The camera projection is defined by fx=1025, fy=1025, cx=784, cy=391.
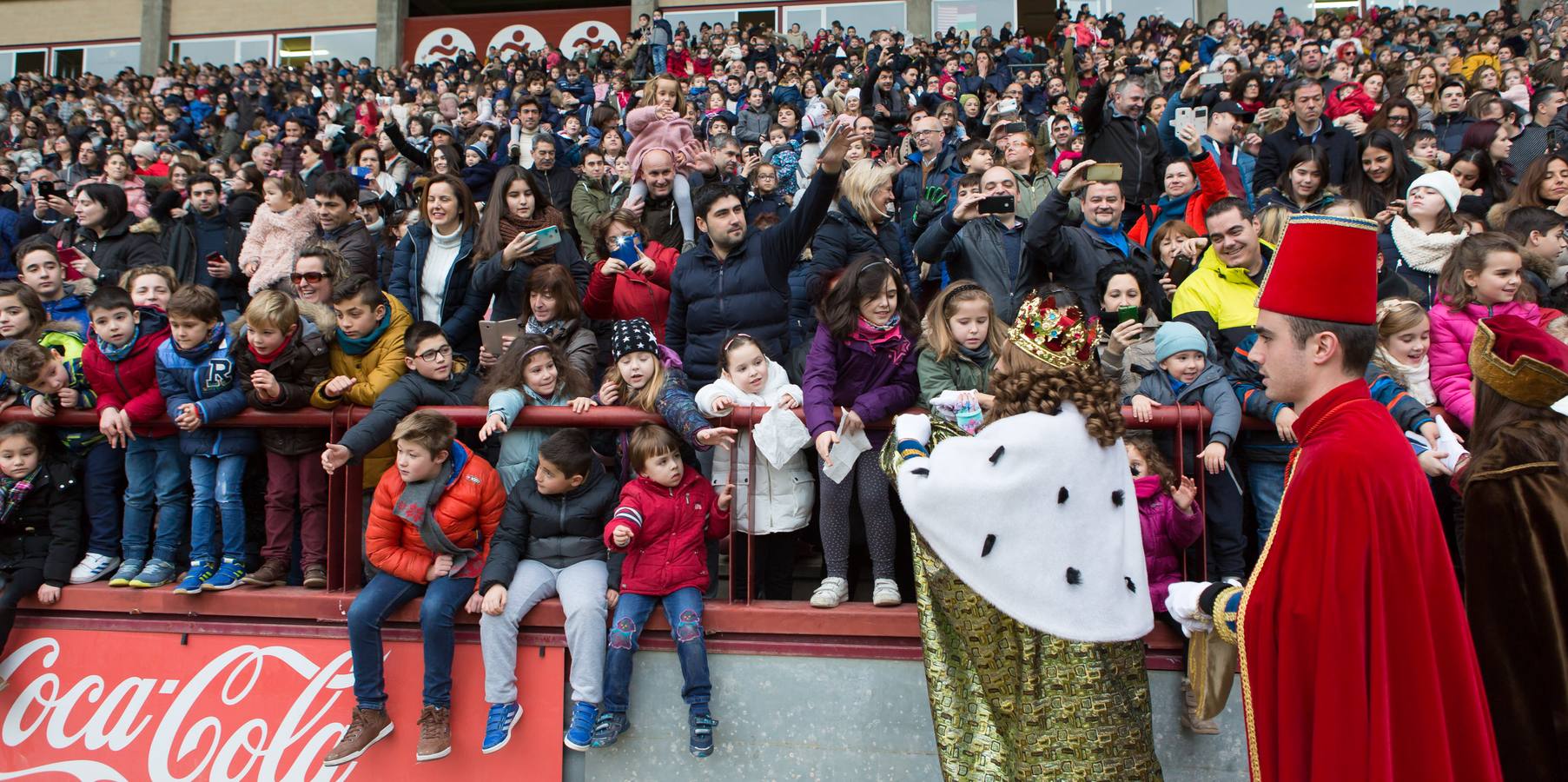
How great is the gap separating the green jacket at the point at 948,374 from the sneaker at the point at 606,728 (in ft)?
6.11

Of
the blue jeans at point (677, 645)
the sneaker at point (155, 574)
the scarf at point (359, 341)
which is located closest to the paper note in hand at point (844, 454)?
the blue jeans at point (677, 645)

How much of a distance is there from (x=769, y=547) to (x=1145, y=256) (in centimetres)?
341

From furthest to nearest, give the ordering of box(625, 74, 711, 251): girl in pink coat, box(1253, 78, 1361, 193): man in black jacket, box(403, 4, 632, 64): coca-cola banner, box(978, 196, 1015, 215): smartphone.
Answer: box(403, 4, 632, 64): coca-cola banner, box(1253, 78, 1361, 193): man in black jacket, box(625, 74, 711, 251): girl in pink coat, box(978, 196, 1015, 215): smartphone

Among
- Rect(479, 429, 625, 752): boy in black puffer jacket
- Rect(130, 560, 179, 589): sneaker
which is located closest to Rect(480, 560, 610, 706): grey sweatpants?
Rect(479, 429, 625, 752): boy in black puffer jacket

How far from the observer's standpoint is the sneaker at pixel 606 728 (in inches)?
163

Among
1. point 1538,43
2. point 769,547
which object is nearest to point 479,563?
point 769,547

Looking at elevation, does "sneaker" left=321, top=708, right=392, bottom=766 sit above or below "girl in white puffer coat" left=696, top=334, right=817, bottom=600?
below

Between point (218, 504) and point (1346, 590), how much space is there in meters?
4.80

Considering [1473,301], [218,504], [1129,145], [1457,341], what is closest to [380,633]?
[218,504]

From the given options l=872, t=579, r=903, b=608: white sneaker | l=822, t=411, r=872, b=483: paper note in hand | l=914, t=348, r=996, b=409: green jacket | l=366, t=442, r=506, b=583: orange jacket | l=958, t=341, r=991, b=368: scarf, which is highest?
l=958, t=341, r=991, b=368: scarf

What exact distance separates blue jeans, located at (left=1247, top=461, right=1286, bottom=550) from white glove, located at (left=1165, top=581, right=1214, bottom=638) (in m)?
1.34

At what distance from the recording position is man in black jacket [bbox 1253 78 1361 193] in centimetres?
846

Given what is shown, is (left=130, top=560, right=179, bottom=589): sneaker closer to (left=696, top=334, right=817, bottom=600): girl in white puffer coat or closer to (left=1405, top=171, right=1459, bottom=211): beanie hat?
(left=696, top=334, right=817, bottom=600): girl in white puffer coat

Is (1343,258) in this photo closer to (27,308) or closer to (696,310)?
(696,310)
